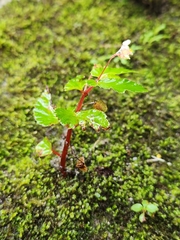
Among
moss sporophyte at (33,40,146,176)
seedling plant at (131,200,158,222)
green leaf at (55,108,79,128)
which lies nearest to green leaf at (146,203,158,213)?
seedling plant at (131,200,158,222)

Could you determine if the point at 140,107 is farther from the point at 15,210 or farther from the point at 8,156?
the point at 15,210

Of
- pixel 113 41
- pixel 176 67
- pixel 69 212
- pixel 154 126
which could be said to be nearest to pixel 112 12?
pixel 113 41

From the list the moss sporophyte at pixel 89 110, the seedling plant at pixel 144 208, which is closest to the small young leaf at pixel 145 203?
the seedling plant at pixel 144 208

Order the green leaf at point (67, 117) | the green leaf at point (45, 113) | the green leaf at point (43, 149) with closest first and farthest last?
the green leaf at point (67, 117)
the green leaf at point (45, 113)
the green leaf at point (43, 149)

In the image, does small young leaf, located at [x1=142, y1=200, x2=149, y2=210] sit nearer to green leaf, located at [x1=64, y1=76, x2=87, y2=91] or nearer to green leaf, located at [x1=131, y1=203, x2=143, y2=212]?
green leaf, located at [x1=131, y1=203, x2=143, y2=212]

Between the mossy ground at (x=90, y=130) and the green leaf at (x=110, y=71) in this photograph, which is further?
the mossy ground at (x=90, y=130)

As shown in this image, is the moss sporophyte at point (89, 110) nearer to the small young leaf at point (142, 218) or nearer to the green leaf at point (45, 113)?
the green leaf at point (45, 113)
